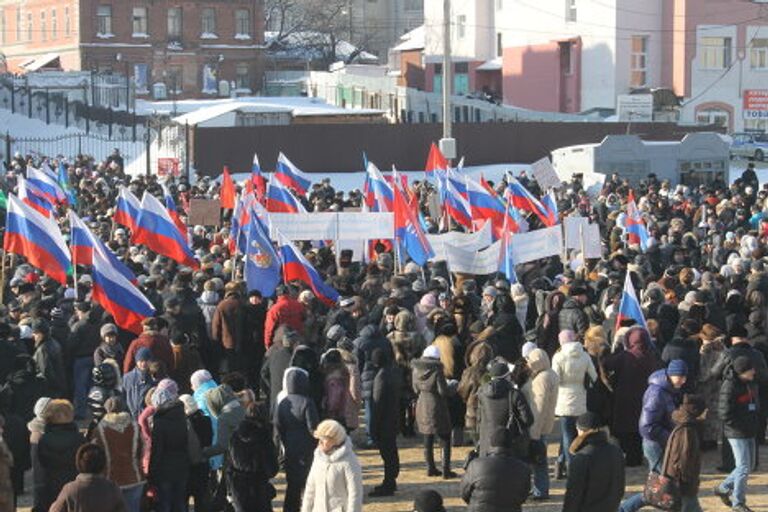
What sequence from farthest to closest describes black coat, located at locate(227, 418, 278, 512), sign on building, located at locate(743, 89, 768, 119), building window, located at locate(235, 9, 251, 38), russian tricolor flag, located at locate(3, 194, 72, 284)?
1. building window, located at locate(235, 9, 251, 38)
2. sign on building, located at locate(743, 89, 768, 119)
3. russian tricolor flag, located at locate(3, 194, 72, 284)
4. black coat, located at locate(227, 418, 278, 512)

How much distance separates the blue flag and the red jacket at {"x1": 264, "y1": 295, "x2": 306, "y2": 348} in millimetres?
1799

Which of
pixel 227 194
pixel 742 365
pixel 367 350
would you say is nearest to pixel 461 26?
pixel 227 194

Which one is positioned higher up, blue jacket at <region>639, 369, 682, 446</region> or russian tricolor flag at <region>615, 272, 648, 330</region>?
russian tricolor flag at <region>615, 272, 648, 330</region>

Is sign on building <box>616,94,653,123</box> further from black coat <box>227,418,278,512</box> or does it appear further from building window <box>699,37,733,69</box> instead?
black coat <box>227,418,278,512</box>

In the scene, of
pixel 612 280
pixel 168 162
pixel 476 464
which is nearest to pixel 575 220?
pixel 612 280

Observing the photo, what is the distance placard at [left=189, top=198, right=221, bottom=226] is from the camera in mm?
28312

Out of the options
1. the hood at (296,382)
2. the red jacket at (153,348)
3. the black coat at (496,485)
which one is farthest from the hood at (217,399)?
the black coat at (496,485)

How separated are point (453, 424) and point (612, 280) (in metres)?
3.82

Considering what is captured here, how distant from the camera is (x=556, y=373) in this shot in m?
13.7

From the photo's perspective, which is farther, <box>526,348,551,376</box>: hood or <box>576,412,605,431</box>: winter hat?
<box>526,348,551,376</box>: hood

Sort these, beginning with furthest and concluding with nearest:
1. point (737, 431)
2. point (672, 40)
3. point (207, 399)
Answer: point (672, 40), point (737, 431), point (207, 399)

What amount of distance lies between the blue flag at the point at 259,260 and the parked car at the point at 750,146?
35756 millimetres

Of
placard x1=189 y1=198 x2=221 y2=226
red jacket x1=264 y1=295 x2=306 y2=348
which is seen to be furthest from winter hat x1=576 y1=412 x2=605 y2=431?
placard x1=189 y1=198 x2=221 y2=226

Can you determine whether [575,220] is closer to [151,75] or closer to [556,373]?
[556,373]
